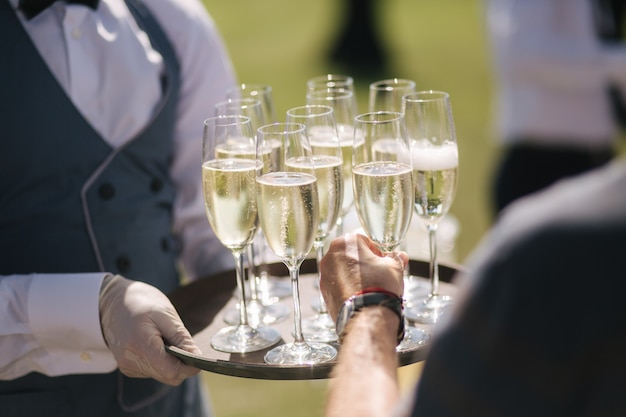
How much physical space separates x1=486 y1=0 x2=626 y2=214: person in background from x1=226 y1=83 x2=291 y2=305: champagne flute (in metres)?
2.27

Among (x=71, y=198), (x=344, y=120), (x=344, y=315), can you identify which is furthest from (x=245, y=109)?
(x=344, y=315)

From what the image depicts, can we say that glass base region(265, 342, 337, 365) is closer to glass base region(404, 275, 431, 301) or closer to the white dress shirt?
glass base region(404, 275, 431, 301)

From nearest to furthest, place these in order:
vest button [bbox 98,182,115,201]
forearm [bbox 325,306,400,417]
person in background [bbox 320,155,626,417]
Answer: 1. person in background [bbox 320,155,626,417]
2. forearm [bbox 325,306,400,417]
3. vest button [bbox 98,182,115,201]

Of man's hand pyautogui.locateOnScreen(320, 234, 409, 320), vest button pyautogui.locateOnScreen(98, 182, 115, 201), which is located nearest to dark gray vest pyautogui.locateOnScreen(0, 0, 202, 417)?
vest button pyautogui.locateOnScreen(98, 182, 115, 201)

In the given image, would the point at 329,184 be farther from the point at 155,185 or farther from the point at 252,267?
the point at 155,185

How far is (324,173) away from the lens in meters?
2.01

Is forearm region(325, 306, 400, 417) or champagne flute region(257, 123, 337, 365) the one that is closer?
forearm region(325, 306, 400, 417)

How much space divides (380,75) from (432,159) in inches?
514

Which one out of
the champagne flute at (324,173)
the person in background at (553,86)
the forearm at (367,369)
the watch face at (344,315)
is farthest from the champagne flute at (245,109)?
the person in background at (553,86)

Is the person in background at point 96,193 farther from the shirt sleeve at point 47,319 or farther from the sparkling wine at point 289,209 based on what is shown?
the sparkling wine at point 289,209

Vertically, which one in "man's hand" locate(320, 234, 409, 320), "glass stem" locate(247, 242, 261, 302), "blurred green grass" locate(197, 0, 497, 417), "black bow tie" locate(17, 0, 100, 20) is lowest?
"blurred green grass" locate(197, 0, 497, 417)

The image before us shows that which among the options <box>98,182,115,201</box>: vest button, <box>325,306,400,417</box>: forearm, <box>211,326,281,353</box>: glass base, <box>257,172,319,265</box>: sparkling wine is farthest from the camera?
<box>98,182,115,201</box>: vest button

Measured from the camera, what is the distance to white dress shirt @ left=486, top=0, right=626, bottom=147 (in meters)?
4.36

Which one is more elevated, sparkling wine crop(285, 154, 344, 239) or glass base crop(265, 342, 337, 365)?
sparkling wine crop(285, 154, 344, 239)
